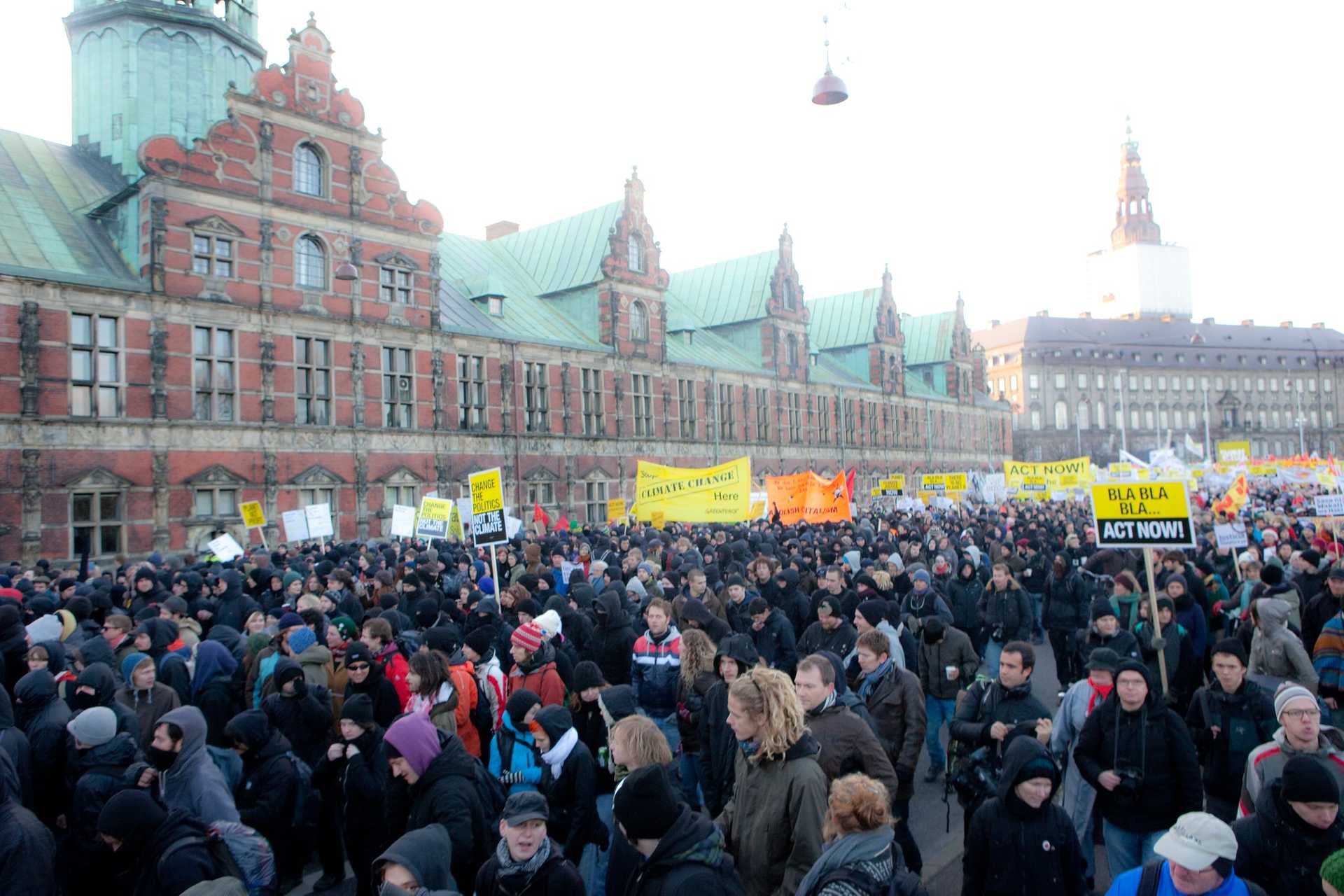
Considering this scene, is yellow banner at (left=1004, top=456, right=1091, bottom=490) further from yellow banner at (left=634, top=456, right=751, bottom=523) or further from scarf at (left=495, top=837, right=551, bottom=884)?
scarf at (left=495, top=837, right=551, bottom=884)

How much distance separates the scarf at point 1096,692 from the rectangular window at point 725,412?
3746 cm

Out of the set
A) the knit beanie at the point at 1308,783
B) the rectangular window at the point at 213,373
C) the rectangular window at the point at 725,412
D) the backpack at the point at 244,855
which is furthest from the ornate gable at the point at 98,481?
the rectangular window at the point at 725,412

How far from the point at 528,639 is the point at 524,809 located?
9.69 ft

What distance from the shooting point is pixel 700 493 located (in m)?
20.6

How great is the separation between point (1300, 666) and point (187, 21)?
120 feet

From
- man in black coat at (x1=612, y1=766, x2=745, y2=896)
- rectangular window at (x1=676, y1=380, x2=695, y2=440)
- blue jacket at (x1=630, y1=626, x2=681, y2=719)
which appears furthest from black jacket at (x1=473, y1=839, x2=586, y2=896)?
rectangular window at (x1=676, y1=380, x2=695, y2=440)

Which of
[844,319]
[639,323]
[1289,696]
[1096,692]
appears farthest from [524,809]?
[844,319]

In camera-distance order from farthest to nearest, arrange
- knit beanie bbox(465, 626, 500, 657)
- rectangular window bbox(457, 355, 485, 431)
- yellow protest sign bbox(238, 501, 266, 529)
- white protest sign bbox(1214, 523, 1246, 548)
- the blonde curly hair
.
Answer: rectangular window bbox(457, 355, 485, 431)
yellow protest sign bbox(238, 501, 266, 529)
white protest sign bbox(1214, 523, 1246, 548)
knit beanie bbox(465, 626, 500, 657)
the blonde curly hair

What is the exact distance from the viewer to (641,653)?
772 cm

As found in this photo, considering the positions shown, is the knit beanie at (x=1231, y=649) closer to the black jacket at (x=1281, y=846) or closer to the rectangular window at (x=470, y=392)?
the black jacket at (x=1281, y=846)

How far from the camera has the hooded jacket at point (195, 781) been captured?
5188 mm

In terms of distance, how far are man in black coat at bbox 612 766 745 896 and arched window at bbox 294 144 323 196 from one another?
90.3ft

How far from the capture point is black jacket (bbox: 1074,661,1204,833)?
5281 mm

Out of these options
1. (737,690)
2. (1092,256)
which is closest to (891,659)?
(737,690)
